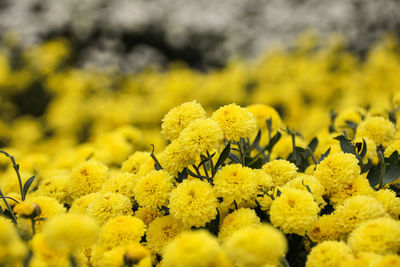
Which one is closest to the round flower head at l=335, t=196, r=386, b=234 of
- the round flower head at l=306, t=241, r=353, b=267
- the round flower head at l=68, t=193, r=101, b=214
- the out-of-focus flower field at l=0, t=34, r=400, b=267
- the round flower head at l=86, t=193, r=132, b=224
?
the out-of-focus flower field at l=0, t=34, r=400, b=267

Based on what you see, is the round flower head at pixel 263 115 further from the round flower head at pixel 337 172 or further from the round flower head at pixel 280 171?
the round flower head at pixel 337 172

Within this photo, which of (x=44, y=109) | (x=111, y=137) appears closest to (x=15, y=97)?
(x=44, y=109)

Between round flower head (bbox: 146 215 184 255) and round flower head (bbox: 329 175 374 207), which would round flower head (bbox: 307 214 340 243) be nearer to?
round flower head (bbox: 329 175 374 207)

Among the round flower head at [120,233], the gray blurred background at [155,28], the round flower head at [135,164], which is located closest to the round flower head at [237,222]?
the round flower head at [120,233]

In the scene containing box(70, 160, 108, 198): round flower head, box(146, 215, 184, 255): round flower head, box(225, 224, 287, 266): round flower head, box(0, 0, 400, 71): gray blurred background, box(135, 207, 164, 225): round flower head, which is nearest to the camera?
box(225, 224, 287, 266): round flower head

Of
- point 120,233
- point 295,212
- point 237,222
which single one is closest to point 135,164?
point 120,233

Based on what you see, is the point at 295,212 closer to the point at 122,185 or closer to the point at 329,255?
the point at 329,255
